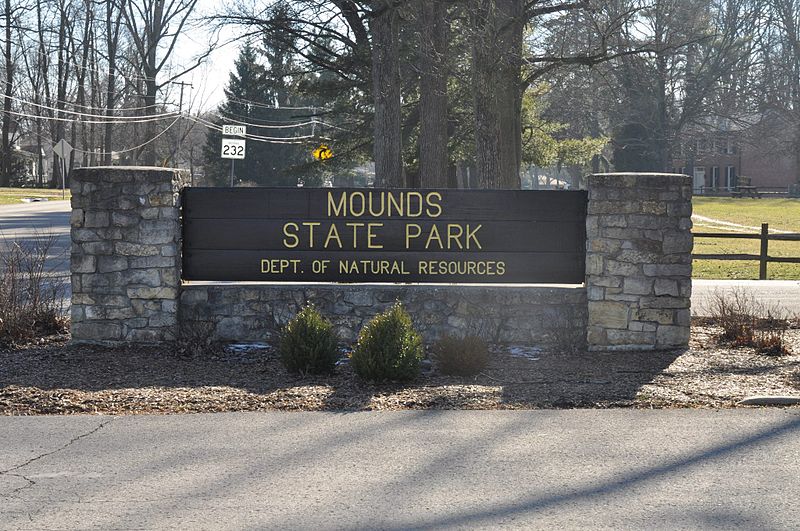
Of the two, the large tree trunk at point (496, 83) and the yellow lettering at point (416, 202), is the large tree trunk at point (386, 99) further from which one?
the yellow lettering at point (416, 202)

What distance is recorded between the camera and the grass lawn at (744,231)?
22375 millimetres

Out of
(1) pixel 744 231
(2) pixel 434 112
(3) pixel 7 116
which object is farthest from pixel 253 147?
(2) pixel 434 112

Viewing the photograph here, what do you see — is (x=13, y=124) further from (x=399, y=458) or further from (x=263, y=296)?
(x=399, y=458)

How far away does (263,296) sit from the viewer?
11031 mm

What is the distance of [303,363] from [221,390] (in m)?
0.91

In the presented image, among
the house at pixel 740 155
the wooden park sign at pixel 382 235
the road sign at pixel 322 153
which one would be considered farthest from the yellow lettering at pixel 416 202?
the house at pixel 740 155

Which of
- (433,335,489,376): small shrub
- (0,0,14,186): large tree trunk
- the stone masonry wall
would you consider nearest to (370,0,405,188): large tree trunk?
the stone masonry wall

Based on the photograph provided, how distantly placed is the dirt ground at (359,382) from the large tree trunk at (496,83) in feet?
22.2

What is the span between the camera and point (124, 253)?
34.8 feet

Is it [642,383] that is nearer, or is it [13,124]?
[642,383]

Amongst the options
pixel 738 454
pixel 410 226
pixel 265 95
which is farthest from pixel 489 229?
pixel 265 95

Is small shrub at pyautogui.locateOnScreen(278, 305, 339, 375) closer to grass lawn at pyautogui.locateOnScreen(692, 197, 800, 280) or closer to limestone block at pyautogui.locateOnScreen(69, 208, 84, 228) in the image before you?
limestone block at pyautogui.locateOnScreen(69, 208, 84, 228)

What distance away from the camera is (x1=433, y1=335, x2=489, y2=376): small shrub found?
30.5 ft

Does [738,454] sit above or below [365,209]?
below
